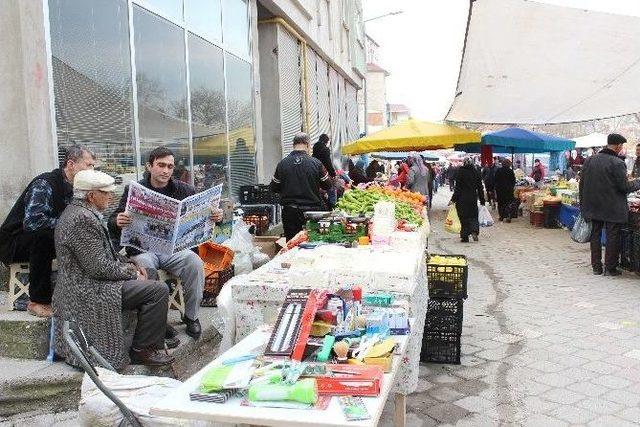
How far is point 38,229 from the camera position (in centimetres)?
414

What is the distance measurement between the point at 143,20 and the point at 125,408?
5.35 m

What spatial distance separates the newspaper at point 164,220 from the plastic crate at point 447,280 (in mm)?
1984

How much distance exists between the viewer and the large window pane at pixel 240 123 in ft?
32.9

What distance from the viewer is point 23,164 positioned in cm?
462

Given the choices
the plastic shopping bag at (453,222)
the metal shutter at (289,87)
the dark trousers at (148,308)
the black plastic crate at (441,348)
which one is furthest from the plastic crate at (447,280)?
the plastic shopping bag at (453,222)

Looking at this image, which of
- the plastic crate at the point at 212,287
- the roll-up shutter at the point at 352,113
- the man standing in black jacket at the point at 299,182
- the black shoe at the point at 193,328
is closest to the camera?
the black shoe at the point at 193,328

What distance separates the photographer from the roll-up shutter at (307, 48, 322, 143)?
15.9 meters

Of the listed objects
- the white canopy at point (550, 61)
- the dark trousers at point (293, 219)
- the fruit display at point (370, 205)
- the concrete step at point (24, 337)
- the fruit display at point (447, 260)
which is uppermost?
the white canopy at point (550, 61)

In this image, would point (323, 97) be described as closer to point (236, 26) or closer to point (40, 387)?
point (236, 26)

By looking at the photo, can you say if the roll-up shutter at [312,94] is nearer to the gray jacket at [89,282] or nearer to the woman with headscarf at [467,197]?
the woman with headscarf at [467,197]

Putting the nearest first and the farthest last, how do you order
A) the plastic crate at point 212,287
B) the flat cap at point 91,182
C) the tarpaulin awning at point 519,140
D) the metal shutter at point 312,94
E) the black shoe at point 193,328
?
1. the flat cap at point 91,182
2. the black shoe at point 193,328
3. the plastic crate at point 212,287
4. the metal shutter at point 312,94
5. the tarpaulin awning at point 519,140

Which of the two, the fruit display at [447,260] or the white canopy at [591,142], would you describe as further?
the white canopy at [591,142]

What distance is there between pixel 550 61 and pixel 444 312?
22.6 feet

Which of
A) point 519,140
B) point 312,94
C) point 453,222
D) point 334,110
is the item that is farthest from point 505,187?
point 334,110
